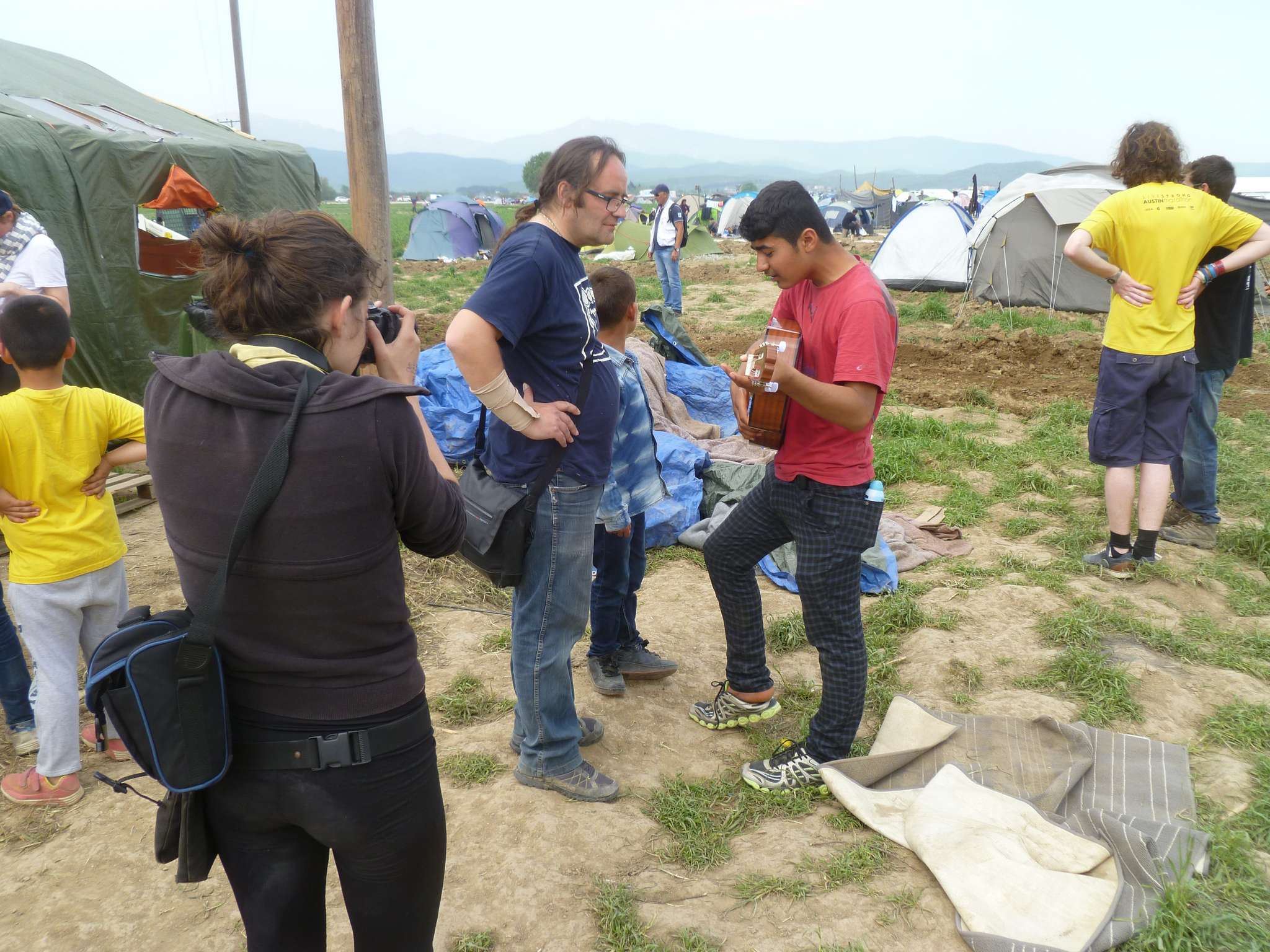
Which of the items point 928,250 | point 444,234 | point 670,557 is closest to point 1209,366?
point 670,557

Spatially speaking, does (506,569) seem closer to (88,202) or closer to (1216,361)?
(1216,361)

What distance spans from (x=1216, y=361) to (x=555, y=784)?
4.40 m

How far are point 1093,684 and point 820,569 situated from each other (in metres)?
1.60

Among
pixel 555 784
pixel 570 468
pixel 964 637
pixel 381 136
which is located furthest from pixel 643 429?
pixel 381 136

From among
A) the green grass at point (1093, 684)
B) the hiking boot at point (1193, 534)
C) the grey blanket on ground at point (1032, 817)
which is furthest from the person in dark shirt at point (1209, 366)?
the grey blanket on ground at point (1032, 817)

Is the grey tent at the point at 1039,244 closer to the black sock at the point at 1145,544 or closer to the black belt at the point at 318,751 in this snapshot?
the black sock at the point at 1145,544

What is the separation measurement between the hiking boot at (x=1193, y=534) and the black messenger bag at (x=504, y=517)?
13.3 feet

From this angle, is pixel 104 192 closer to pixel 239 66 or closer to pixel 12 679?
pixel 12 679

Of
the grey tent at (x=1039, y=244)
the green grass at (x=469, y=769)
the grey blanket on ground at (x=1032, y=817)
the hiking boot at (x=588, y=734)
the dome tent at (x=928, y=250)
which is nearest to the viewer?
the grey blanket on ground at (x=1032, y=817)

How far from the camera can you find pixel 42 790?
2955mm

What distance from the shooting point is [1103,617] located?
13.3 feet

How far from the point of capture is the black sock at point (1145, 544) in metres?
4.50

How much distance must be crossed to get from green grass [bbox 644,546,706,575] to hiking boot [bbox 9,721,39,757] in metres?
2.91

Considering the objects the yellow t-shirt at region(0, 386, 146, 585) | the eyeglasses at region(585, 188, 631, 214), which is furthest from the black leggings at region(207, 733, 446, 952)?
the yellow t-shirt at region(0, 386, 146, 585)
